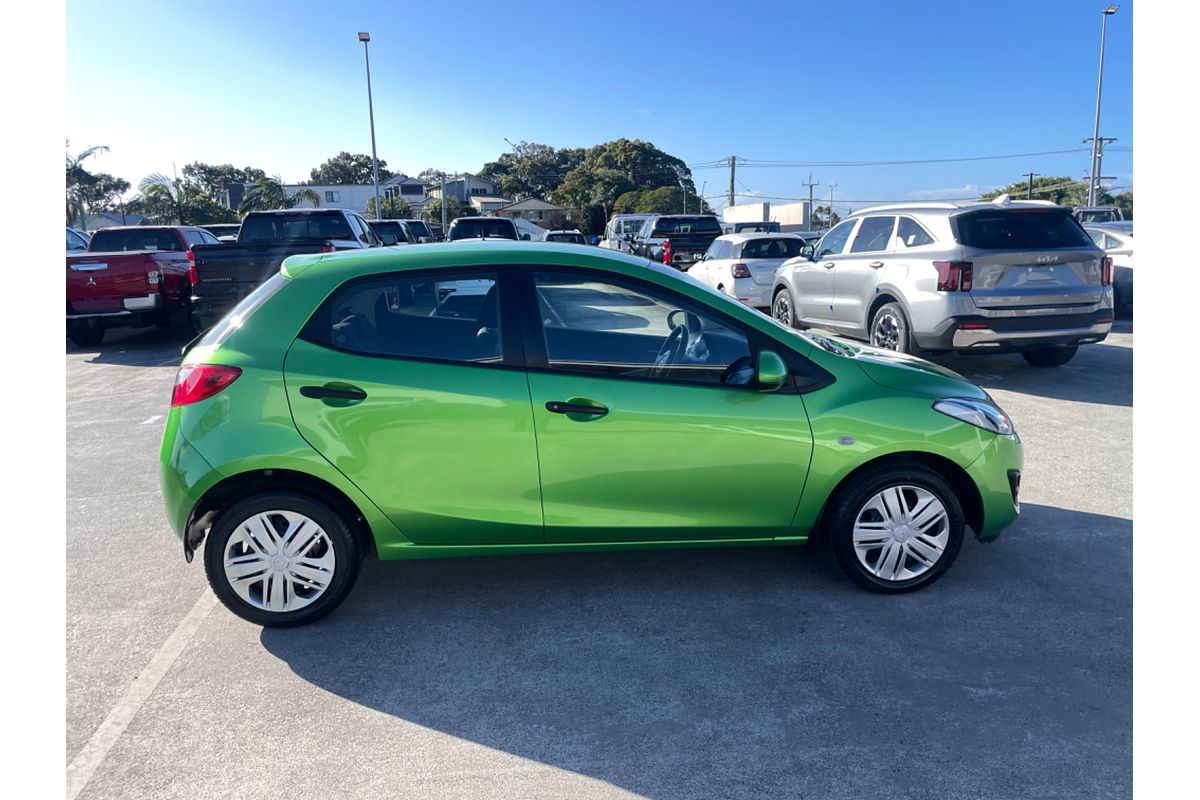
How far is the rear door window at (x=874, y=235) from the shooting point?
9.52 meters

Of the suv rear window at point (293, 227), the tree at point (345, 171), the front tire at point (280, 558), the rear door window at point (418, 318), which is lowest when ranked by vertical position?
the front tire at point (280, 558)

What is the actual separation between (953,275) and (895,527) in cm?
517

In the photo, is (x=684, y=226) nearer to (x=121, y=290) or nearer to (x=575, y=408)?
(x=121, y=290)

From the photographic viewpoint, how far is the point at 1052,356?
9852mm

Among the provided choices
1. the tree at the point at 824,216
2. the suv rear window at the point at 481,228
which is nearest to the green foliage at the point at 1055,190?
the tree at the point at 824,216

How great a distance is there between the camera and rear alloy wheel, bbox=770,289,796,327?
11.8 metres

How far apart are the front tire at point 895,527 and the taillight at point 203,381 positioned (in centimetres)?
284

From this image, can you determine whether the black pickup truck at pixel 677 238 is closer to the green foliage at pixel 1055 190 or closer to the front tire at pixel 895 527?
the front tire at pixel 895 527

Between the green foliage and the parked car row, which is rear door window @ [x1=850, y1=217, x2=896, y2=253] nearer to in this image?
the parked car row

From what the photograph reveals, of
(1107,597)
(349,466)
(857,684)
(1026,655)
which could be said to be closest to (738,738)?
(857,684)

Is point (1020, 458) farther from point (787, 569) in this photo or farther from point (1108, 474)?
point (1108, 474)

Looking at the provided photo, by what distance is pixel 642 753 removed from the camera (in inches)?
113

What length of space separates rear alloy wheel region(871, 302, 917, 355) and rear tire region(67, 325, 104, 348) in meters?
11.4

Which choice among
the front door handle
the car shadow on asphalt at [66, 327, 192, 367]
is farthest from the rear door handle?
the car shadow on asphalt at [66, 327, 192, 367]
